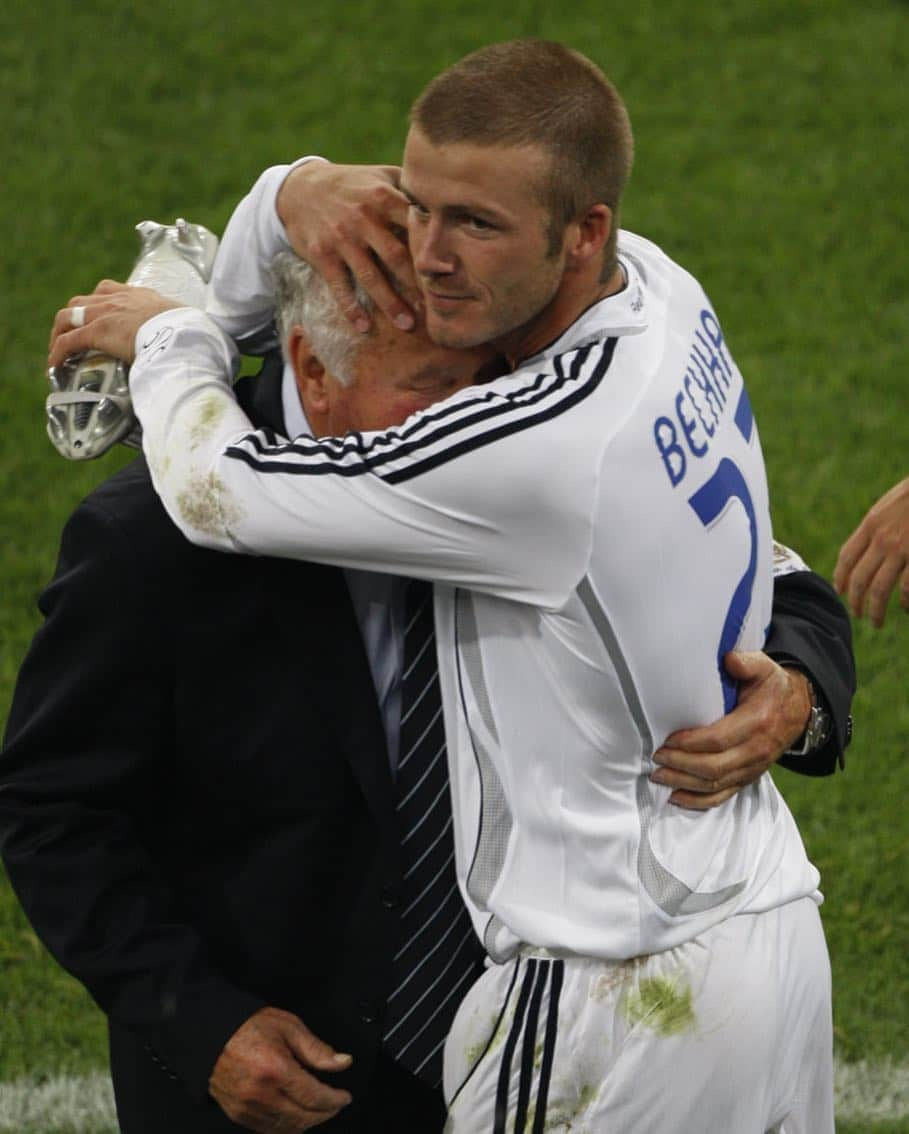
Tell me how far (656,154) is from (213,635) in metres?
5.21

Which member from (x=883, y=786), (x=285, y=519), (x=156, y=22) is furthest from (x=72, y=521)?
(x=156, y=22)

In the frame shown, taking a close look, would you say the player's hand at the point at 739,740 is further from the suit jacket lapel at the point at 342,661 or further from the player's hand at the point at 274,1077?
the player's hand at the point at 274,1077

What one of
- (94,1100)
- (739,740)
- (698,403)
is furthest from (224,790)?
(94,1100)

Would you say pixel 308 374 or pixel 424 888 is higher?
pixel 308 374

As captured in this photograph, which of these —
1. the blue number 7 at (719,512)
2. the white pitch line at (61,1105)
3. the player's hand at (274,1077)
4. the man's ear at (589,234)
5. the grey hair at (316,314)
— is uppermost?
the man's ear at (589,234)

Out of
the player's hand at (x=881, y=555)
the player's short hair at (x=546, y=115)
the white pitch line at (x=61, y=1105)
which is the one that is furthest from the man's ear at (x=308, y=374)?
the white pitch line at (x=61, y=1105)

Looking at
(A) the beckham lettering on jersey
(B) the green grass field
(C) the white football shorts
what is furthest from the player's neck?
(B) the green grass field

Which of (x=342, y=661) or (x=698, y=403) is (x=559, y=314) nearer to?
(x=698, y=403)

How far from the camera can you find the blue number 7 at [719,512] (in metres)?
2.28

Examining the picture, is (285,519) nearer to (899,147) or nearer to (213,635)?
(213,635)

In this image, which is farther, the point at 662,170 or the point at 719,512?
the point at 662,170

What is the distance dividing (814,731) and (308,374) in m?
0.79

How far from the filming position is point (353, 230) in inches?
94.0

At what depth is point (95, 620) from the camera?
2.34m
